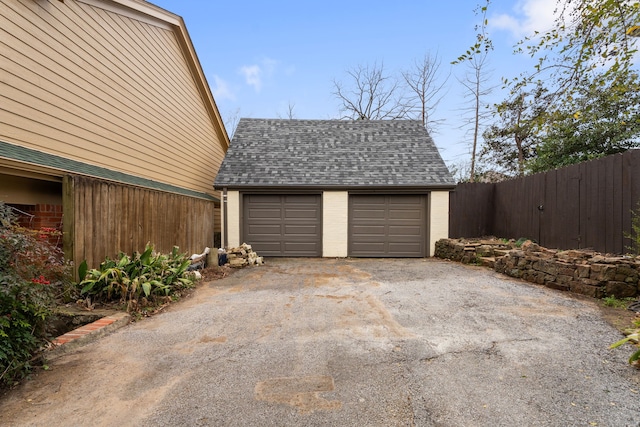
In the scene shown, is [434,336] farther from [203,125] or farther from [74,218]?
[203,125]

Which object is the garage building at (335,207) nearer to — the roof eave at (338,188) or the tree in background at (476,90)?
the roof eave at (338,188)

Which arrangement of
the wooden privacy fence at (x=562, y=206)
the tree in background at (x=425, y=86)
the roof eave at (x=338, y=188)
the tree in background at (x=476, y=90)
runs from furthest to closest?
Result: 1. the tree in background at (x=425, y=86)
2. the tree in background at (x=476, y=90)
3. the roof eave at (x=338, y=188)
4. the wooden privacy fence at (x=562, y=206)

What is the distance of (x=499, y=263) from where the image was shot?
650cm

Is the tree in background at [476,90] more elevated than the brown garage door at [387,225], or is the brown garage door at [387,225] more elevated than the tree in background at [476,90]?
the tree in background at [476,90]

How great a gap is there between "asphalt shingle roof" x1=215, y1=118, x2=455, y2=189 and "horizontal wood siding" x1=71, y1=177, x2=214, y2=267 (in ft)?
8.44

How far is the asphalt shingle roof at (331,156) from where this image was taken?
30.2ft

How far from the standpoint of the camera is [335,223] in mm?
9328

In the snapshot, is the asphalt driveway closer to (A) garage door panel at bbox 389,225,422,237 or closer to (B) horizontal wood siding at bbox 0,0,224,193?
(B) horizontal wood siding at bbox 0,0,224,193

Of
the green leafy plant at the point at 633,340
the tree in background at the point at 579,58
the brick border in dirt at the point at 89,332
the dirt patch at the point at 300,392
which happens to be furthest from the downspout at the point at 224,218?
the green leafy plant at the point at 633,340

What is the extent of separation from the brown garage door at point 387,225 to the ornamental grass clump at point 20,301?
762cm

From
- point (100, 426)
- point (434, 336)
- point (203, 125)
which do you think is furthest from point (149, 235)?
point (203, 125)

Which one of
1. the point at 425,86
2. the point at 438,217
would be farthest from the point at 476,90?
the point at 438,217

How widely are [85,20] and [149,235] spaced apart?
3.82 meters

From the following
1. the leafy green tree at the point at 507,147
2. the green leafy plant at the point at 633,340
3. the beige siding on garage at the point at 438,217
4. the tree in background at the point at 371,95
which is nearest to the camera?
the green leafy plant at the point at 633,340
